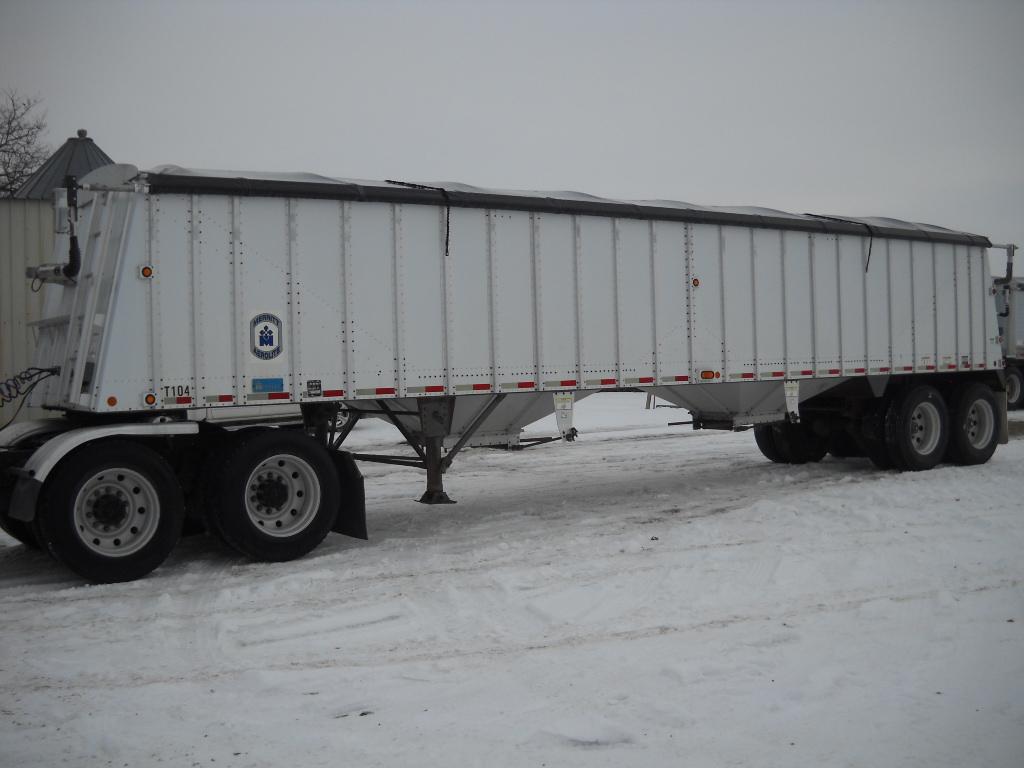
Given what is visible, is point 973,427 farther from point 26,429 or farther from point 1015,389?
point 1015,389

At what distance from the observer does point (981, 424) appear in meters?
Answer: 14.5

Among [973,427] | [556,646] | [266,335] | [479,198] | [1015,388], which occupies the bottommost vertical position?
[556,646]

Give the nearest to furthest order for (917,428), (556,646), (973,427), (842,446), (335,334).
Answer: (556,646)
(335,334)
(917,428)
(973,427)
(842,446)

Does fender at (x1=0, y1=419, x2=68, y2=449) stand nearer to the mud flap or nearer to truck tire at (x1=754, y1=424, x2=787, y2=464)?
the mud flap

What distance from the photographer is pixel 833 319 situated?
1258cm

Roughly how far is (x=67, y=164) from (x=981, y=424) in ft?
67.4

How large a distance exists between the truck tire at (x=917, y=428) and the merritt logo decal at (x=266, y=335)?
29.2ft

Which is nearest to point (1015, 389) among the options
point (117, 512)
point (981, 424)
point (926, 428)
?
point (981, 424)

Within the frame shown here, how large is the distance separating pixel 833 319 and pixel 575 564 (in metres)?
6.36

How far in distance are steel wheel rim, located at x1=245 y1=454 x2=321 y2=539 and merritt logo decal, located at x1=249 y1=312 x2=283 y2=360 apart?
94 centimetres

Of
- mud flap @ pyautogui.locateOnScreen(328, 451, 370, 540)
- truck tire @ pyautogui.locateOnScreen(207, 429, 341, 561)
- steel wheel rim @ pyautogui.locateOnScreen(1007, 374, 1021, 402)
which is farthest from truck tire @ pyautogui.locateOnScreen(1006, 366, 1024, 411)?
truck tire @ pyautogui.locateOnScreen(207, 429, 341, 561)

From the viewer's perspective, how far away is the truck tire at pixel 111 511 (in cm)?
753

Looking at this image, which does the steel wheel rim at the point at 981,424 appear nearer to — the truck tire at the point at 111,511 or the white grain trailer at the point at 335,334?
the white grain trailer at the point at 335,334

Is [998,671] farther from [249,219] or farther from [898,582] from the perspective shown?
[249,219]
